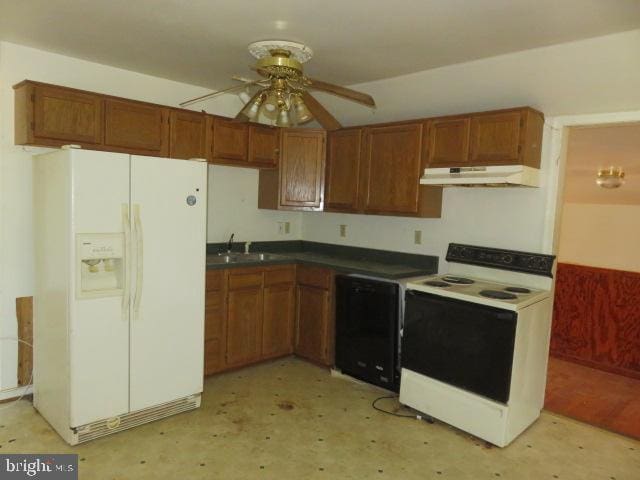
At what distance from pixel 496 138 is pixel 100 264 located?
103 inches

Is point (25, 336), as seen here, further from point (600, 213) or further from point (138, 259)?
point (600, 213)

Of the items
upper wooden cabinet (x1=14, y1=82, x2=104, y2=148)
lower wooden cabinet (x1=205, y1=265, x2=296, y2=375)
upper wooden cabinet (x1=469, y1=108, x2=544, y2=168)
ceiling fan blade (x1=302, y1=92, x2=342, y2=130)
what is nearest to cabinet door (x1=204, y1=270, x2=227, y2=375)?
lower wooden cabinet (x1=205, y1=265, x2=296, y2=375)

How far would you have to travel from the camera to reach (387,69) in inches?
144

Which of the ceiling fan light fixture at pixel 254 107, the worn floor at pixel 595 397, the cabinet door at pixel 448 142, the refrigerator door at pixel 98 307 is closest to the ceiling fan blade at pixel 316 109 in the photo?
the ceiling fan light fixture at pixel 254 107

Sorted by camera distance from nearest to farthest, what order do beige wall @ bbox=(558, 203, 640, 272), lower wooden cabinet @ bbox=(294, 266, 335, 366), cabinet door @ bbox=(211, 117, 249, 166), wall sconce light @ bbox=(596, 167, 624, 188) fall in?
1. cabinet door @ bbox=(211, 117, 249, 166)
2. lower wooden cabinet @ bbox=(294, 266, 335, 366)
3. wall sconce light @ bbox=(596, 167, 624, 188)
4. beige wall @ bbox=(558, 203, 640, 272)

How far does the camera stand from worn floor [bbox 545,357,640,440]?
3.21 metres

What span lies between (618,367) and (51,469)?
172 inches

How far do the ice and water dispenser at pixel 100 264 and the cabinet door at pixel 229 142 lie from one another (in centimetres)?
132

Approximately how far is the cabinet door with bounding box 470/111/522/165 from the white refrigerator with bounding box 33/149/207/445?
6.10 ft

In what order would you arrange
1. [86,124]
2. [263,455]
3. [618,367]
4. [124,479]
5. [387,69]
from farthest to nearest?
[618,367] → [387,69] → [86,124] → [263,455] → [124,479]

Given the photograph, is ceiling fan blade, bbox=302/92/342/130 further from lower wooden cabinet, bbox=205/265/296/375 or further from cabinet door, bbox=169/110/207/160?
lower wooden cabinet, bbox=205/265/296/375

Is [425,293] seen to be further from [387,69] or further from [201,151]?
[201,151]

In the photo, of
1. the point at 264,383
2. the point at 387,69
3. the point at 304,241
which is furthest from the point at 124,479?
the point at 387,69

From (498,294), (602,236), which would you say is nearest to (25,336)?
(498,294)
